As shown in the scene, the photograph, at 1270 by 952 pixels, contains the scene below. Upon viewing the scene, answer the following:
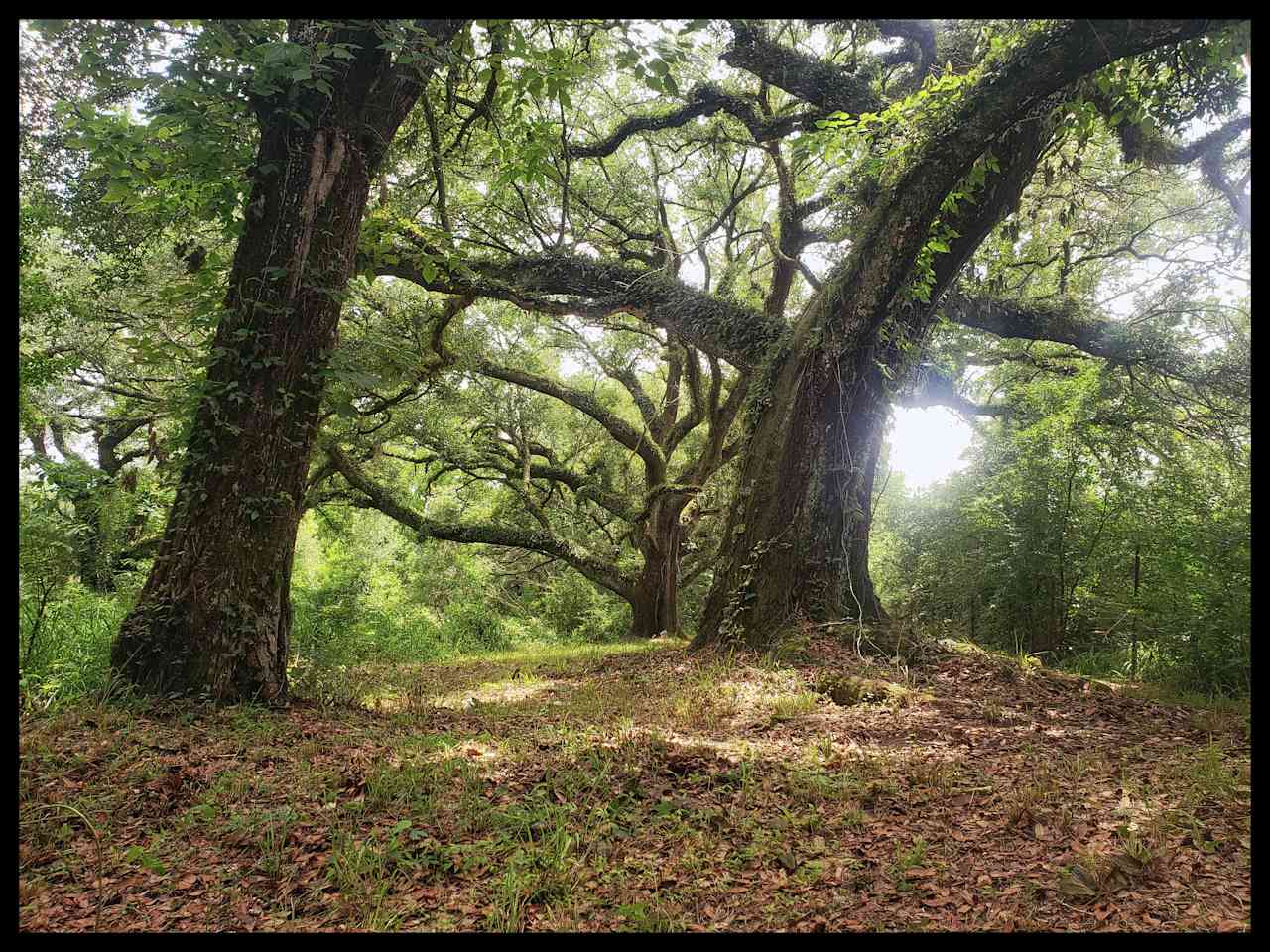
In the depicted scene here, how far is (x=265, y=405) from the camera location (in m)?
4.46

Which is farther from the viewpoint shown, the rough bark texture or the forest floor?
the rough bark texture

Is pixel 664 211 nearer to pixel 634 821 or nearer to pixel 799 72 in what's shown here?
pixel 799 72

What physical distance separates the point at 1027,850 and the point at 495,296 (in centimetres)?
793

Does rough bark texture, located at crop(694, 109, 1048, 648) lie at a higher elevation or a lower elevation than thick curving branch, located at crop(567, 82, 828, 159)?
lower

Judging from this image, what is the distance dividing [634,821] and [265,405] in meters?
3.45

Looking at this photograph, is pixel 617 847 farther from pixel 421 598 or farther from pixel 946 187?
pixel 421 598

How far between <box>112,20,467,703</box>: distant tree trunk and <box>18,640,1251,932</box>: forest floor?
1.28ft

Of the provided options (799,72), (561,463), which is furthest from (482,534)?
(799,72)

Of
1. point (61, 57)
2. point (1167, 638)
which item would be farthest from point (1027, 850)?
point (61, 57)

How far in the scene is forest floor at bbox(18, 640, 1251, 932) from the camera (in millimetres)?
2318

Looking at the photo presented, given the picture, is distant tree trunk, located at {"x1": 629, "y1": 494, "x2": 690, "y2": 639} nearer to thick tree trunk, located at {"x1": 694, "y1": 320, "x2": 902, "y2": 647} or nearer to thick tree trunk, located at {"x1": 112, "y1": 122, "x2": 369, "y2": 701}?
thick tree trunk, located at {"x1": 694, "y1": 320, "x2": 902, "y2": 647}

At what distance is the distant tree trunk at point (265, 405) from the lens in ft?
13.8

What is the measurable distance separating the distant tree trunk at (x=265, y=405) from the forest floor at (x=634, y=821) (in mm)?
389

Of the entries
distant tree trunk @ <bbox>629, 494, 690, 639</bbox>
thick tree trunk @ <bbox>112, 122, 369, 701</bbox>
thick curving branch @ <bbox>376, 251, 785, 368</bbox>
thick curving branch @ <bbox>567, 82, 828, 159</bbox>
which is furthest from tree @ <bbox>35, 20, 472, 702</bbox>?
distant tree trunk @ <bbox>629, 494, 690, 639</bbox>
